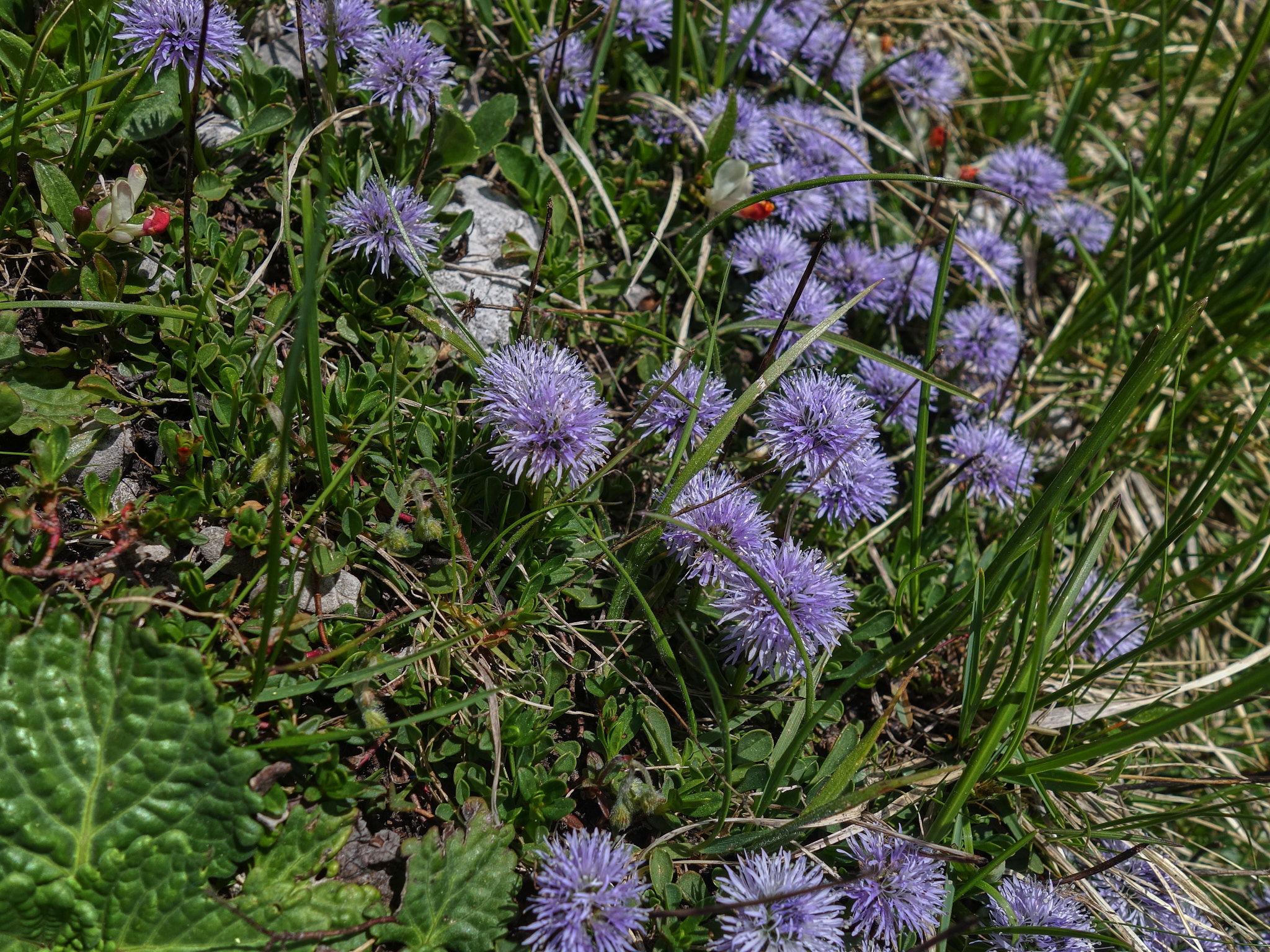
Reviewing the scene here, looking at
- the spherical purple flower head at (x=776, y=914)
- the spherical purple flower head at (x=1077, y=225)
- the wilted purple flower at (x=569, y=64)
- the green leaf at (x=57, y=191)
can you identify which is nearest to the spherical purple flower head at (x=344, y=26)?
the wilted purple flower at (x=569, y=64)

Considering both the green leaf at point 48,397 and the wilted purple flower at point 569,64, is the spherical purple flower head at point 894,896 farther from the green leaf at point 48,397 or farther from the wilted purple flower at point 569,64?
the wilted purple flower at point 569,64

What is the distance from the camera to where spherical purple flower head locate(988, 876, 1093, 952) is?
7.90 feet

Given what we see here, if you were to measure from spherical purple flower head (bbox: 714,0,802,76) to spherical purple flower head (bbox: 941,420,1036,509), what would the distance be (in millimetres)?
1775

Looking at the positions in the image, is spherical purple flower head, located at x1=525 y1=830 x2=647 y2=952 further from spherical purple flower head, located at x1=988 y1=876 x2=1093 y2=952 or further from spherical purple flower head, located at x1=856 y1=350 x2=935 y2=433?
spherical purple flower head, located at x1=856 y1=350 x2=935 y2=433

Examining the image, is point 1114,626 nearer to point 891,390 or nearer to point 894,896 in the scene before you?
point 891,390

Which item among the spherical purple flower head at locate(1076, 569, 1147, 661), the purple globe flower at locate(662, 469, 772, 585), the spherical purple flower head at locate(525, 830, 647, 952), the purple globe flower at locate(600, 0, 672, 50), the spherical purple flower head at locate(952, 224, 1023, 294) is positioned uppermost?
the purple globe flower at locate(600, 0, 672, 50)

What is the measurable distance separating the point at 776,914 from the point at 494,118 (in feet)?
8.93

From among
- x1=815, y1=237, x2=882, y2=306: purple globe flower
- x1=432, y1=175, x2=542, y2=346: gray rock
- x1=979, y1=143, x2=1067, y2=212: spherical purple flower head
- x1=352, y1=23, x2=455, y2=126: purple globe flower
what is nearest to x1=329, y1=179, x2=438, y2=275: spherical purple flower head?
x1=432, y1=175, x2=542, y2=346: gray rock

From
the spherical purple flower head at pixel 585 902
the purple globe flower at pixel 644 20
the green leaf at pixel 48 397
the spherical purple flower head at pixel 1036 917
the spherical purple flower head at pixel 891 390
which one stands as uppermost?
the purple globe flower at pixel 644 20

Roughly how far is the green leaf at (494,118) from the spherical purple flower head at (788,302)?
42.7 inches

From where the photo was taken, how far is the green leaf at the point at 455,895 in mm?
2105

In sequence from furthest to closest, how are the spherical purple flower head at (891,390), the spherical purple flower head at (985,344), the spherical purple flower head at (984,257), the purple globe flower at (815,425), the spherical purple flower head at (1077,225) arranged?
the spherical purple flower head at (1077,225)
the spherical purple flower head at (984,257)
the spherical purple flower head at (985,344)
the spherical purple flower head at (891,390)
the purple globe flower at (815,425)

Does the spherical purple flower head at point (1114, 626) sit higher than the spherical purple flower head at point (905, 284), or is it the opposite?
the spherical purple flower head at point (905, 284)

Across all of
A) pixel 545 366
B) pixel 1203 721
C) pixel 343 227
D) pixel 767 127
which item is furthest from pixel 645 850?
pixel 767 127
